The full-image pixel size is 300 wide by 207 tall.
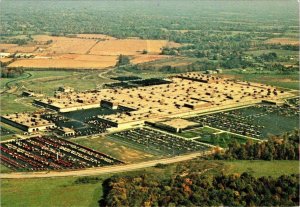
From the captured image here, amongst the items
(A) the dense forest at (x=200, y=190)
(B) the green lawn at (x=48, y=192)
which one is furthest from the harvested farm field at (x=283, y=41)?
(B) the green lawn at (x=48, y=192)

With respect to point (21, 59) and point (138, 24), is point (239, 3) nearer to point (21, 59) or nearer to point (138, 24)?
point (138, 24)

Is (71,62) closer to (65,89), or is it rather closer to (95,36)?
(65,89)

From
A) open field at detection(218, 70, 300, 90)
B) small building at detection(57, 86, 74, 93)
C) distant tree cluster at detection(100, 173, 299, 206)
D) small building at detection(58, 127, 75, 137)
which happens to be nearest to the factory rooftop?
small building at detection(57, 86, 74, 93)

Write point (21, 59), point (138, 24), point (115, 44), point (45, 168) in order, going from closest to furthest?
point (45, 168) → point (21, 59) → point (115, 44) → point (138, 24)

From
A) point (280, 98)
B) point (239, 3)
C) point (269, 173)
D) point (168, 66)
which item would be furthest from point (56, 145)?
point (239, 3)

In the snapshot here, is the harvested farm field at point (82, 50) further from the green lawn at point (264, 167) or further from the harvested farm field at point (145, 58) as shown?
the green lawn at point (264, 167)

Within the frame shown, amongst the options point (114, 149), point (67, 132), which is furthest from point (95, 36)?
point (114, 149)
